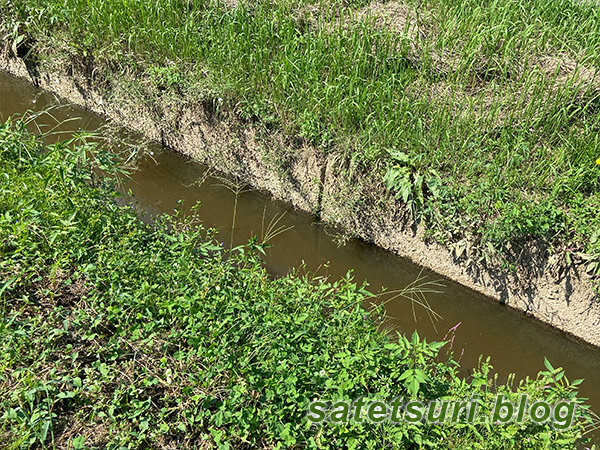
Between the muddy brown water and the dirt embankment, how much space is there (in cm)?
9

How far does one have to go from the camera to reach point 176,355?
8.55 ft

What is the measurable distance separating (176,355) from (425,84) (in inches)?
122

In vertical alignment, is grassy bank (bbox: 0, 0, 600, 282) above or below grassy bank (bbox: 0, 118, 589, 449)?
above

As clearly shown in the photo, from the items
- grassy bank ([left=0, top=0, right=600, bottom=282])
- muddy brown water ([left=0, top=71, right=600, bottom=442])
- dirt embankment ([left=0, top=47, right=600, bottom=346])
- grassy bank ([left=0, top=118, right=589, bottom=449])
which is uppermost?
grassy bank ([left=0, top=0, right=600, bottom=282])

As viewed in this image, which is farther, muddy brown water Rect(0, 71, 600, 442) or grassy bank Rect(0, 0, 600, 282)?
grassy bank Rect(0, 0, 600, 282)

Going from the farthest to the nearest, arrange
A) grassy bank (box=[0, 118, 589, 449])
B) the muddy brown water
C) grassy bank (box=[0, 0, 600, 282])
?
grassy bank (box=[0, 0, 600, 282])
the muddy brown water
grassy bank (box=[0, 118, 589, 449])

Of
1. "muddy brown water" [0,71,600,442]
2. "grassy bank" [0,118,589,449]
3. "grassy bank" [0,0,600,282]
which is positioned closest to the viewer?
"grassy bank" [0,118,589,449]

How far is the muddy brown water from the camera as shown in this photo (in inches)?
149

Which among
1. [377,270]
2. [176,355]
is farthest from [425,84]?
[176,355]

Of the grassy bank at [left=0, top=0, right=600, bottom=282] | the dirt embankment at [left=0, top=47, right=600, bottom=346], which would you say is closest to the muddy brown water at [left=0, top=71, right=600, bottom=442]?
the dirt embankment at [left=0, top=47, right=600, bottom=346]

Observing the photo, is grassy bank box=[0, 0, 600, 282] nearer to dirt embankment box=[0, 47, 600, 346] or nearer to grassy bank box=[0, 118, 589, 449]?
dirt embankment box=[0, 47, 600, 346]

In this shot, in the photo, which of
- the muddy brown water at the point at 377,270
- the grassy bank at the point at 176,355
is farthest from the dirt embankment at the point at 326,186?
the grassy bank at the point at 176,355

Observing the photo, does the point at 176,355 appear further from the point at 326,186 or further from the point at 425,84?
the point at 425,84

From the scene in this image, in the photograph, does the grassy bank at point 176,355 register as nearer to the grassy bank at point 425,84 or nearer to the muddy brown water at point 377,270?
the muddy brown water at point 377,270
